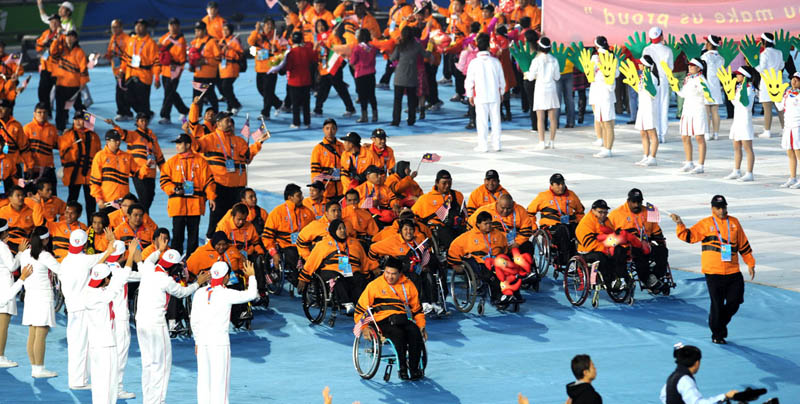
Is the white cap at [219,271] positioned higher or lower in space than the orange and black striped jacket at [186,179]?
lower

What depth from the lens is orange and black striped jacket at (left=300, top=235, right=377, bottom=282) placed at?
47.1 feet

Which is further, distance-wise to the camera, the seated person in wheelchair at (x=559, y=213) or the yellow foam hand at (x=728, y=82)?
the yellow foam hand at (x=728, y=82)

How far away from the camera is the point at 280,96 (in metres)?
30.1

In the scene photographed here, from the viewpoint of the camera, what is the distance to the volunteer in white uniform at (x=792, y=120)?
19281mm

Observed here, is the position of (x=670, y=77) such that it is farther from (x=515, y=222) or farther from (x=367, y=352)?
(x=367, y=352)

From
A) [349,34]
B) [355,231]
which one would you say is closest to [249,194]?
[355,231]

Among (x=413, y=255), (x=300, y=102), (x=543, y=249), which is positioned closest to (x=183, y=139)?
(x=413, y=255)

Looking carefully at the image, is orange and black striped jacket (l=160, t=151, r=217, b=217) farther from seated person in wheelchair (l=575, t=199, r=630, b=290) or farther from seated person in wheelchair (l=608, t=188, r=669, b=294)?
seated person in wheelchair (l=608, t=188, r=669, b=294)

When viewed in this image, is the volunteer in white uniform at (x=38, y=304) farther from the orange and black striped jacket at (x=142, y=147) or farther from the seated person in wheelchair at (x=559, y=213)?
the seated person in wheelchair at (x=559, y=213)

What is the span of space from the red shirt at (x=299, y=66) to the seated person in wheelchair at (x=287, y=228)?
10.4m

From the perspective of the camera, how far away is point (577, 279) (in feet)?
48.5

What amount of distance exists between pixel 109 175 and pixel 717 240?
767 centimetres

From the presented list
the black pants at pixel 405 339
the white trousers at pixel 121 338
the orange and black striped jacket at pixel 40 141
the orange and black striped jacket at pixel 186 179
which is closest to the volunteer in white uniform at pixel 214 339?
the white trousers at pixel 121 338

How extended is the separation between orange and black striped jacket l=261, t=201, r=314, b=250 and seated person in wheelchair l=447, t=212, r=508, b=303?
190 centimetres
